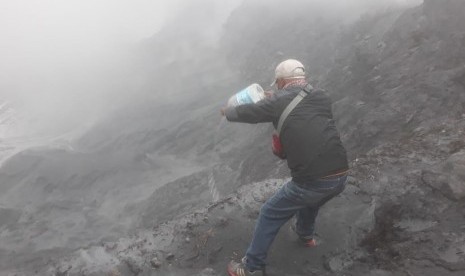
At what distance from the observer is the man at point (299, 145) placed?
149 inches

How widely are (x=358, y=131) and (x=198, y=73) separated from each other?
16.1m

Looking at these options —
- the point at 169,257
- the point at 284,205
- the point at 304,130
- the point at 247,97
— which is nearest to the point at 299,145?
the point at 304,130

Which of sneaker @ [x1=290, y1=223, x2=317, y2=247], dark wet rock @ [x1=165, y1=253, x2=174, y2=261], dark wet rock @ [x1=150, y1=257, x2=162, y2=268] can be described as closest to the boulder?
sneaker @ [x1=290, y1=223, x2=317, y2=247]

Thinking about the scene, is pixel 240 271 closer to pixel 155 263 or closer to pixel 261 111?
pixel 155 263

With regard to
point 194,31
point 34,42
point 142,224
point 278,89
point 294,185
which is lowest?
point 142,224

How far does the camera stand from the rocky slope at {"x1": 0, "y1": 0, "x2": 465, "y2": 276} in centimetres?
487

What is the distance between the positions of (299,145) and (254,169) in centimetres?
904

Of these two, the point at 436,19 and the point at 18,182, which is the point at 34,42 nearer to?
the point at 18,182

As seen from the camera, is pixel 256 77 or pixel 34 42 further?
pixel 34 42

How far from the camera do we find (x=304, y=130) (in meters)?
3.79

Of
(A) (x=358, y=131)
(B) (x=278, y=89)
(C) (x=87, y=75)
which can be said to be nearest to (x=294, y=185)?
(B) (x=278, y=89)

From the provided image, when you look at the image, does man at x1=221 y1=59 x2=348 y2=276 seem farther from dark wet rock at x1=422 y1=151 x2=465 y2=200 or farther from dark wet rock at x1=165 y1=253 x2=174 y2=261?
dark wet rock at x1=422 y1=151 x2=465 y2=200

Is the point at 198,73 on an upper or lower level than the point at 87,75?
lower

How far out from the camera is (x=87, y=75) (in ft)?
106
